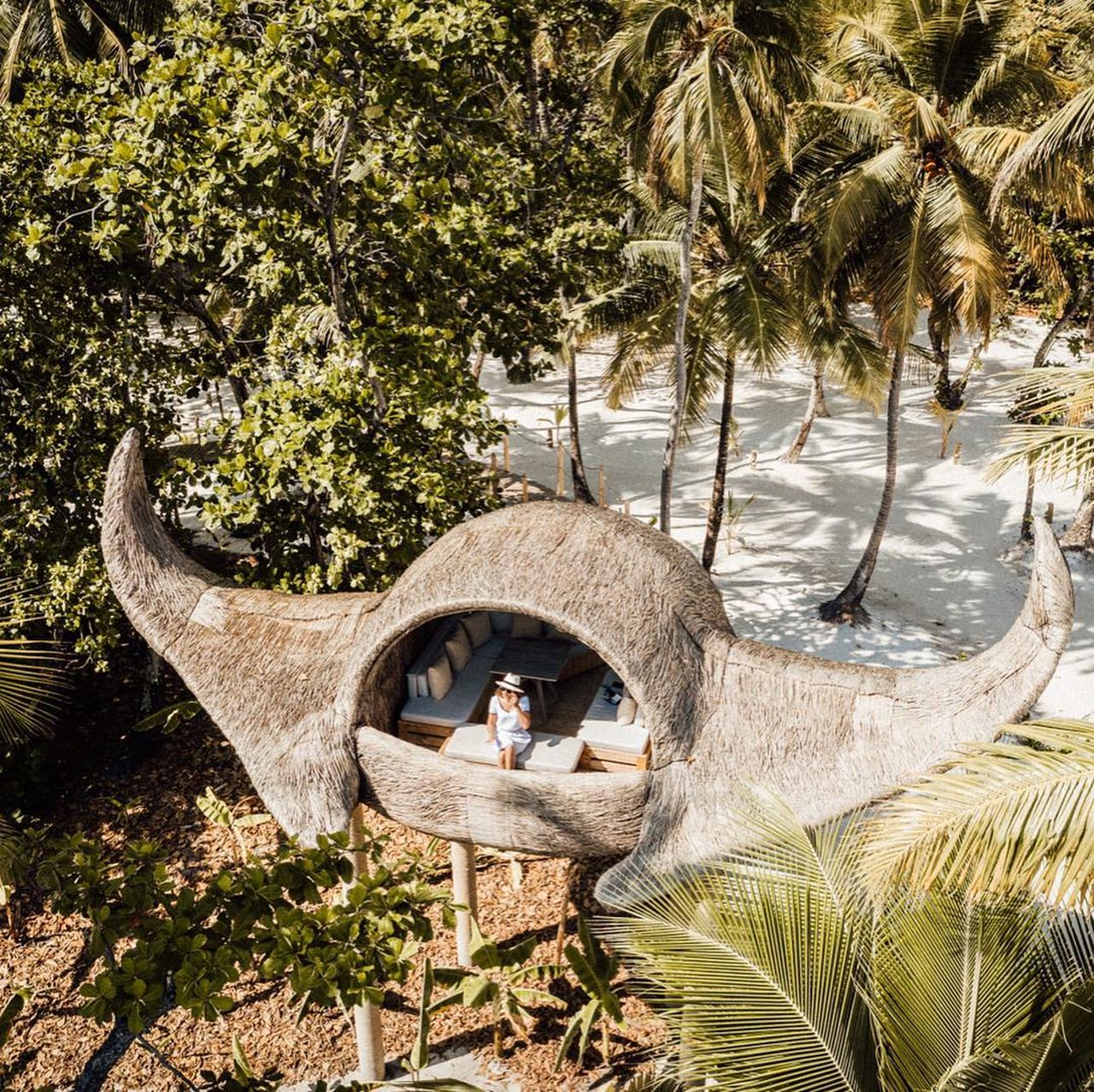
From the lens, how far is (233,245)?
8.70m

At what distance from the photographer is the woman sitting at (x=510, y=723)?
7.34 m

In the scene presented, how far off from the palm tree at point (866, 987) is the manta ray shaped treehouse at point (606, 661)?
Answer: 1.11 meters

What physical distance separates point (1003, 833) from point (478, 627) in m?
5.25

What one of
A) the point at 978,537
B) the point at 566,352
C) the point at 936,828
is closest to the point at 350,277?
the point at 566,352

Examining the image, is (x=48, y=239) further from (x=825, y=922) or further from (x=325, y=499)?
(x=825, y=922)

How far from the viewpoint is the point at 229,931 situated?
5.45m

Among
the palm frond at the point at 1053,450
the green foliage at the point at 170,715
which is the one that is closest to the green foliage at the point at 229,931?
the green foliage at the point at 170,715

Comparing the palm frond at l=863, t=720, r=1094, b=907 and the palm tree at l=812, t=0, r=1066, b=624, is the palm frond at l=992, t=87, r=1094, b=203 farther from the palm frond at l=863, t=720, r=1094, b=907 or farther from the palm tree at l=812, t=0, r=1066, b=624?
the palm frond at l=863, t=720, r=1094, b=907

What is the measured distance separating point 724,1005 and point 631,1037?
4746 millimetres

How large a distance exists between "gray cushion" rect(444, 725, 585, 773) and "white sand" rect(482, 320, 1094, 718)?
27.8 feet

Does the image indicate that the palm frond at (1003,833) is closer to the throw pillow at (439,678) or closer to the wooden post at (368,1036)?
the throw pillow at (439,678)

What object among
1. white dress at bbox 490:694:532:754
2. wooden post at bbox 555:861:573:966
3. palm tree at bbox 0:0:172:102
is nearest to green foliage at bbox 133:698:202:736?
white dress at bbox 490:694:532:754

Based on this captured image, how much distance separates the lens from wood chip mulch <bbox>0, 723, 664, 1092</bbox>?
8.86 meters

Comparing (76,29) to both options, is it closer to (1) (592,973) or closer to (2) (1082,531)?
(1) (592,973)
